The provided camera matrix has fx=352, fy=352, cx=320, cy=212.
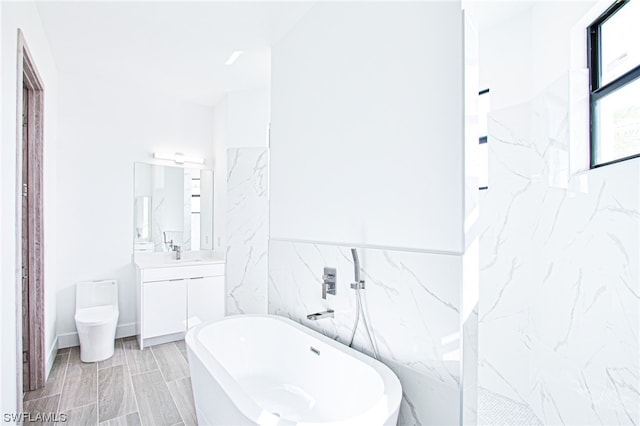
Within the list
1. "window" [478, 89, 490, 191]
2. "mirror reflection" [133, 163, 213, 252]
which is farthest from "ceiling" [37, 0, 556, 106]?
"mirror reflection" [133, 163, 213, 252]

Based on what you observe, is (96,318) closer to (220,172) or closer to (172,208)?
(172,208)

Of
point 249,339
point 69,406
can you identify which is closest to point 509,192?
point 249,339

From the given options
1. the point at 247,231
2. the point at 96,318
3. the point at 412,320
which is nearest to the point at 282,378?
the point at 412,320

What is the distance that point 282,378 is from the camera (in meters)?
2.18

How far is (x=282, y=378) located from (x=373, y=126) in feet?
5.27

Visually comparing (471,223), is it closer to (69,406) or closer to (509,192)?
(509,192)

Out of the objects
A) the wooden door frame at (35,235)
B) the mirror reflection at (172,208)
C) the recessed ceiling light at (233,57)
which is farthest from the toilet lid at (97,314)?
the recessed ceiling light at (233,57)

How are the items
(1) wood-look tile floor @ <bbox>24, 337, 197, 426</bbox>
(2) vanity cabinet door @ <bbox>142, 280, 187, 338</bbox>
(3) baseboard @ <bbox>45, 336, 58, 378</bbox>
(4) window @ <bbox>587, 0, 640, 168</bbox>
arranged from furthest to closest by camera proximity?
(2) vanity cabinet door @ <bbox>142, 280, 187, 338</bbox>
(3) baseboard @ <bbox>45, 336, 58, 378</bbox>
(1) wood-look tile floor @ <bbox>24, 337, 197, 426</bbox>
(4) window @ <bbox>587, 0, 640, 168</bbox>

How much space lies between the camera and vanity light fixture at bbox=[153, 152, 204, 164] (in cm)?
402

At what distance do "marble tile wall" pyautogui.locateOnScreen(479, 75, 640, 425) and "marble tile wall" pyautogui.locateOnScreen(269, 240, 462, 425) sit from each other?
857mm

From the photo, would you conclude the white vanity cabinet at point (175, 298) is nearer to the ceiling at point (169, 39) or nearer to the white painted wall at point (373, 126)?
the white painted wall at point (373, 126)

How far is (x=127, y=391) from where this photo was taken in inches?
103

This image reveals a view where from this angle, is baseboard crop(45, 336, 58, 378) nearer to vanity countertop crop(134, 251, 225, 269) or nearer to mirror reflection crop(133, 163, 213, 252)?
vanity countertop crop(134, 251, 225, 269)

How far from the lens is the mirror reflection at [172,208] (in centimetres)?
391
